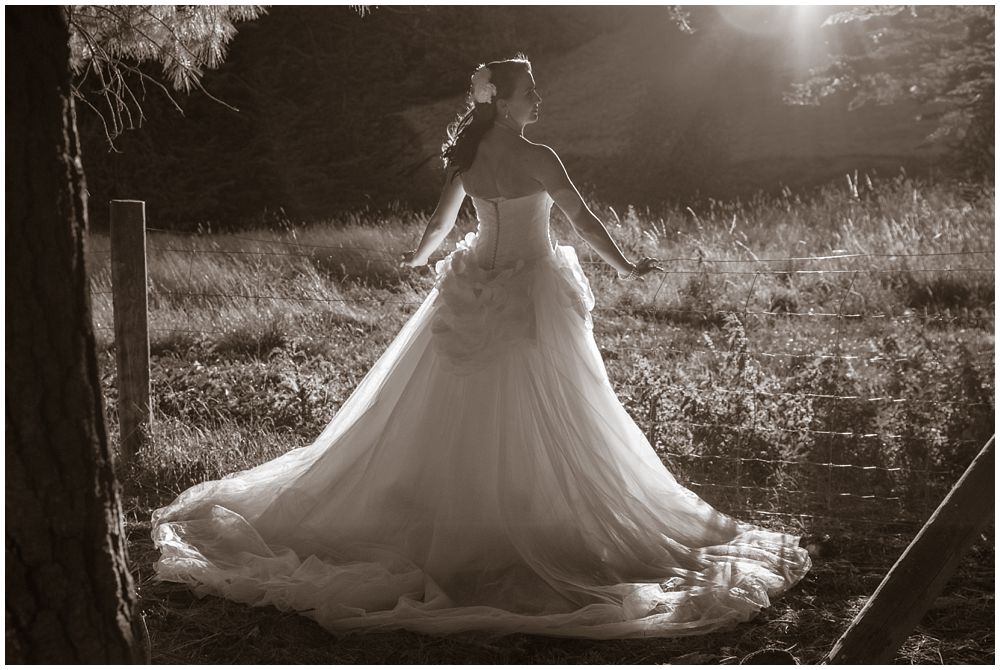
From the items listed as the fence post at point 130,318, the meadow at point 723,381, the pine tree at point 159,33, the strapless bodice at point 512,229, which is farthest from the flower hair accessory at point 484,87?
the fence post at point 130,318

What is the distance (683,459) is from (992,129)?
7710mm

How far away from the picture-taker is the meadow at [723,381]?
11.7 feet

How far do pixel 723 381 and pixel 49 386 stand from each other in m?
4.69

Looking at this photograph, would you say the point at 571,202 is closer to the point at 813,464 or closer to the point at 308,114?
the point at 813,464

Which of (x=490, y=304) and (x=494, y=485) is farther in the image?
(x=490, y=304)

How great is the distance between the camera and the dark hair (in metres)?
4.09

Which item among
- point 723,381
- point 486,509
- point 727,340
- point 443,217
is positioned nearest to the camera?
point 486,509

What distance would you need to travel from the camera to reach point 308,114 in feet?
58.2

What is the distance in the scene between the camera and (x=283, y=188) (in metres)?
15.8

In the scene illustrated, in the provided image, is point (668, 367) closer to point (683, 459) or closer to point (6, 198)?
point (683, 459)

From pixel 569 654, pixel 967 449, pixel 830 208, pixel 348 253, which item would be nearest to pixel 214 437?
pixel 569 654

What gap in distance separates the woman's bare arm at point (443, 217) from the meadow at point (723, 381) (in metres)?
1.60

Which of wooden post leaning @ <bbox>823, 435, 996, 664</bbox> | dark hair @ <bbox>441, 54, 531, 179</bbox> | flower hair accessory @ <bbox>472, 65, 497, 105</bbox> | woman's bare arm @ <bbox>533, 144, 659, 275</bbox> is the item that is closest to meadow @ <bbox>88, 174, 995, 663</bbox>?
wooden post leaning @ <bbox>823, 435, 996, 664</bbox>

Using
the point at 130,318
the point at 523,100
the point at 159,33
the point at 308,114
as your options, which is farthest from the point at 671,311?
the point at 308,114
